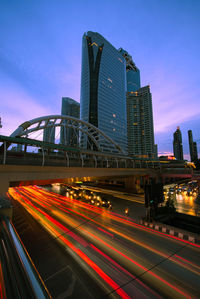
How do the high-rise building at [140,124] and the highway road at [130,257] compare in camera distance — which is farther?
the high-rise building at [140,124]

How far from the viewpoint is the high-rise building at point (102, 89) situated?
112m

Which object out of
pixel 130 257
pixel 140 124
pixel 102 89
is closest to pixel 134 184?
pixel 130 257

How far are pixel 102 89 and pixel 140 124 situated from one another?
82193 millimetres

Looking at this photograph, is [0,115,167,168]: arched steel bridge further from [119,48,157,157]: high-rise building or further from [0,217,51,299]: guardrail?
[119,48,157,157]: high-rise building

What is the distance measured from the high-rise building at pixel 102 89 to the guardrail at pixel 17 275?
106585mm

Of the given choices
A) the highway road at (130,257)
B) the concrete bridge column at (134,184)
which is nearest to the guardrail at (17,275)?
the highway road at (130,257)

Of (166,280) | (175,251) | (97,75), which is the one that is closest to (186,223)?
(175,251)

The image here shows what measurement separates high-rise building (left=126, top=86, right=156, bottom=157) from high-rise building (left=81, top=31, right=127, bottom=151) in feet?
159

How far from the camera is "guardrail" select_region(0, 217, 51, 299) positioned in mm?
1956

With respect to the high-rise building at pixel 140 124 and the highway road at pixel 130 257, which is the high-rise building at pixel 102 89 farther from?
the highway road at pixel 130 257

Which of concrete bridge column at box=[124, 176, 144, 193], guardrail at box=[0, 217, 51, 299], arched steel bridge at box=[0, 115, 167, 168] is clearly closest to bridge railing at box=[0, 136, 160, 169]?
arched steel bridge at box=[0, 115, 167, 168]

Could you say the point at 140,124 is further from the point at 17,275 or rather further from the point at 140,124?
the point at 17,275

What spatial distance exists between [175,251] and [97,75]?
126613 mm

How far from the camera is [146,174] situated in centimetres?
3988
